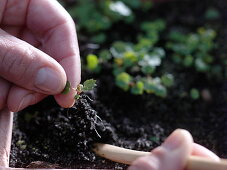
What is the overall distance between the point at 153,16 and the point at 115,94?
2.33ft

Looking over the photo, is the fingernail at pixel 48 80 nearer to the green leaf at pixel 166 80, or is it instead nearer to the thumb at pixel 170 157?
the thumb at pixel 170 157

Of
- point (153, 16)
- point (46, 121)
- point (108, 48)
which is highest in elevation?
point (153, 16)

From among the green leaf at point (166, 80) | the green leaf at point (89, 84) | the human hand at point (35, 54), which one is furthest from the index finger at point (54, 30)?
the green leaf at point (166, 80)

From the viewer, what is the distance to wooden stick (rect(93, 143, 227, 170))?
1177mm

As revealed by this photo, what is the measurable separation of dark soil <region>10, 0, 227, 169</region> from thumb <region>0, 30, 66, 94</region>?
0.58 ft

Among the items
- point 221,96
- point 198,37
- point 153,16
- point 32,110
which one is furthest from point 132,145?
point 153,16

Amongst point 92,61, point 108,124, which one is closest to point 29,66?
point 108,124

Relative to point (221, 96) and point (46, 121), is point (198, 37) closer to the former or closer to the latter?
point (221, 96)

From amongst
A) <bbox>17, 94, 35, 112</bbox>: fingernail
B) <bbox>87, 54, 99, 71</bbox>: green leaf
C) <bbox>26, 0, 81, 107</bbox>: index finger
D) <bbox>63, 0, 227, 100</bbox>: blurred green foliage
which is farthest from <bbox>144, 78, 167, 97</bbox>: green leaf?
<bbox>17, 94, 35, 112</bbox>: fingernail

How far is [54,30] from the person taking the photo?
5.59ft

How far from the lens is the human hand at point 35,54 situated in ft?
4.58

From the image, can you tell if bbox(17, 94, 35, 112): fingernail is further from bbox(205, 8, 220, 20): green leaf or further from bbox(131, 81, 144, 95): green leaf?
bbox(205, 8, 220, 20): green leaf

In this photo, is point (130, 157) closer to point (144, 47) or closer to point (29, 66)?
point (29, 66)

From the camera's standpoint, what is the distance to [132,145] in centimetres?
169
